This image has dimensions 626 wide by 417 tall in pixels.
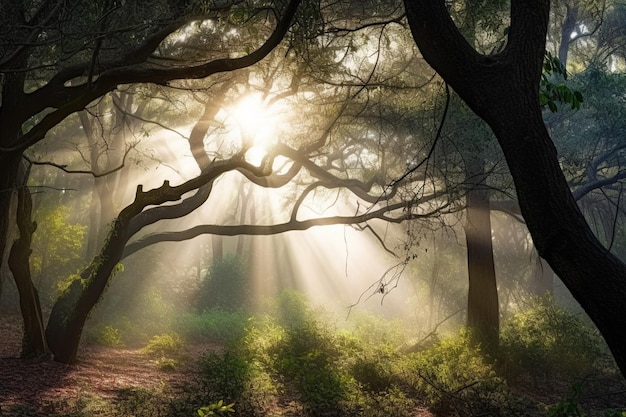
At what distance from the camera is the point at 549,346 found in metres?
12.8

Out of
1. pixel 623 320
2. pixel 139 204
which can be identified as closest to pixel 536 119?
pixel 623 320

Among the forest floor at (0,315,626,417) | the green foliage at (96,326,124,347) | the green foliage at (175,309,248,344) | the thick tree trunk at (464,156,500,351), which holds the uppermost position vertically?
the thick tree trunk at (464,156,500,351)

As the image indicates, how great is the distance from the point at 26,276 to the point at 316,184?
762cm

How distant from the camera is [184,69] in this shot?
608 centimetres

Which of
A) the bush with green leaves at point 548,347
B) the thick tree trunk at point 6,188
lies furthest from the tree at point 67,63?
the bush with green leaves at point 548,347

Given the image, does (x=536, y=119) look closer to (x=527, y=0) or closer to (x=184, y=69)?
(x=527, y=0)

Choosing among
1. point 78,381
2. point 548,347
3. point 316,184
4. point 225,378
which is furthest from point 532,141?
point 316,184

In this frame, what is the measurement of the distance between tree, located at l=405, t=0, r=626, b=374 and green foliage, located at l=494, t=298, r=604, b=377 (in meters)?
9.24

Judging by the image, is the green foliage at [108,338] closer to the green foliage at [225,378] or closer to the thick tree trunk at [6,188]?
the green foliage at [225,378]

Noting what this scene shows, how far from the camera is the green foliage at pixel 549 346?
12265 millimetres

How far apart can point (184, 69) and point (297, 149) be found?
9.00 m

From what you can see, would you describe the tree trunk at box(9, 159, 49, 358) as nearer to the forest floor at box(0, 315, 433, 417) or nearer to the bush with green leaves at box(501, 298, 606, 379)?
the forest floor at box(0, 315, 433, 417)

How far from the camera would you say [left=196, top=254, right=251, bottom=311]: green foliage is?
29094 mm

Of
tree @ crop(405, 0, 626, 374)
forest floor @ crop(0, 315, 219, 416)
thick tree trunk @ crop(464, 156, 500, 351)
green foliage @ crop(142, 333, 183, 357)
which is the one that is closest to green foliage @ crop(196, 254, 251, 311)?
green foliage @ crop(142, 333, 183, 357)
